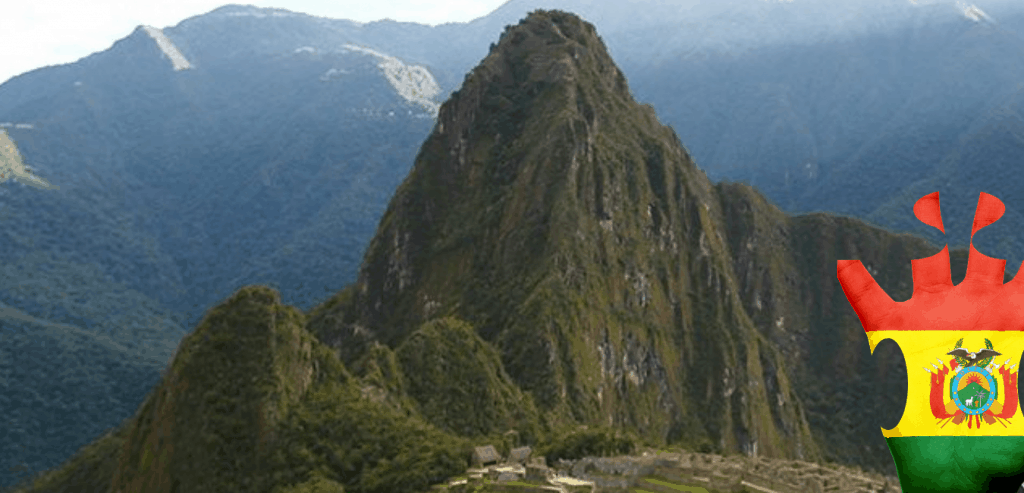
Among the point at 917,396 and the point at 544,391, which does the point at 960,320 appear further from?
the point at 544,391

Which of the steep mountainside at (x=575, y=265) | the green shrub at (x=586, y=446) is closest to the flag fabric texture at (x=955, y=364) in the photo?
the green shrub at (x=586, y=446)

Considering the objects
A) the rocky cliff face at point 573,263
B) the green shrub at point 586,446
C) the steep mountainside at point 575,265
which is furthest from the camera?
the steep mountainside at point 575,265

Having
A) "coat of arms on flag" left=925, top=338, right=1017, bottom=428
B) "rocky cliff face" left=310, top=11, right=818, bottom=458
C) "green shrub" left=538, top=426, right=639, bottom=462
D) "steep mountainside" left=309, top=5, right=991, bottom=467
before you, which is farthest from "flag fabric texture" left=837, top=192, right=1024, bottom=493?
"rocky cliff face" left=310, top=11, right=818, bottom=458

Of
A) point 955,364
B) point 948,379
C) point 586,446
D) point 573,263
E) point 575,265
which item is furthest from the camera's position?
point 575,265

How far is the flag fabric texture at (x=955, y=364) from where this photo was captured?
1191cm

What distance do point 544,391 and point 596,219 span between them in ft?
113

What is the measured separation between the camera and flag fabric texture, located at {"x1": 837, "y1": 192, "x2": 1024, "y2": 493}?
1191 centimetres

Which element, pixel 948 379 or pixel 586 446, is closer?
pixel 948 379

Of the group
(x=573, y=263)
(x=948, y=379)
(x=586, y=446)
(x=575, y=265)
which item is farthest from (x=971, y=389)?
(x=575, y=265)

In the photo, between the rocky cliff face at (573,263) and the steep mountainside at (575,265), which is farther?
the steep mountainside at (575,265)

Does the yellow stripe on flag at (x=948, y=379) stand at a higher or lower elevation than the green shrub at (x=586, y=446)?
higher

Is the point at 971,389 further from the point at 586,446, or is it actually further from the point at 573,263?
the point at 573,263

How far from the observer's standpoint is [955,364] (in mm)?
12000

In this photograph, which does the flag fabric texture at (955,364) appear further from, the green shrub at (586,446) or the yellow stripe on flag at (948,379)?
the green shrub at (586,446)
